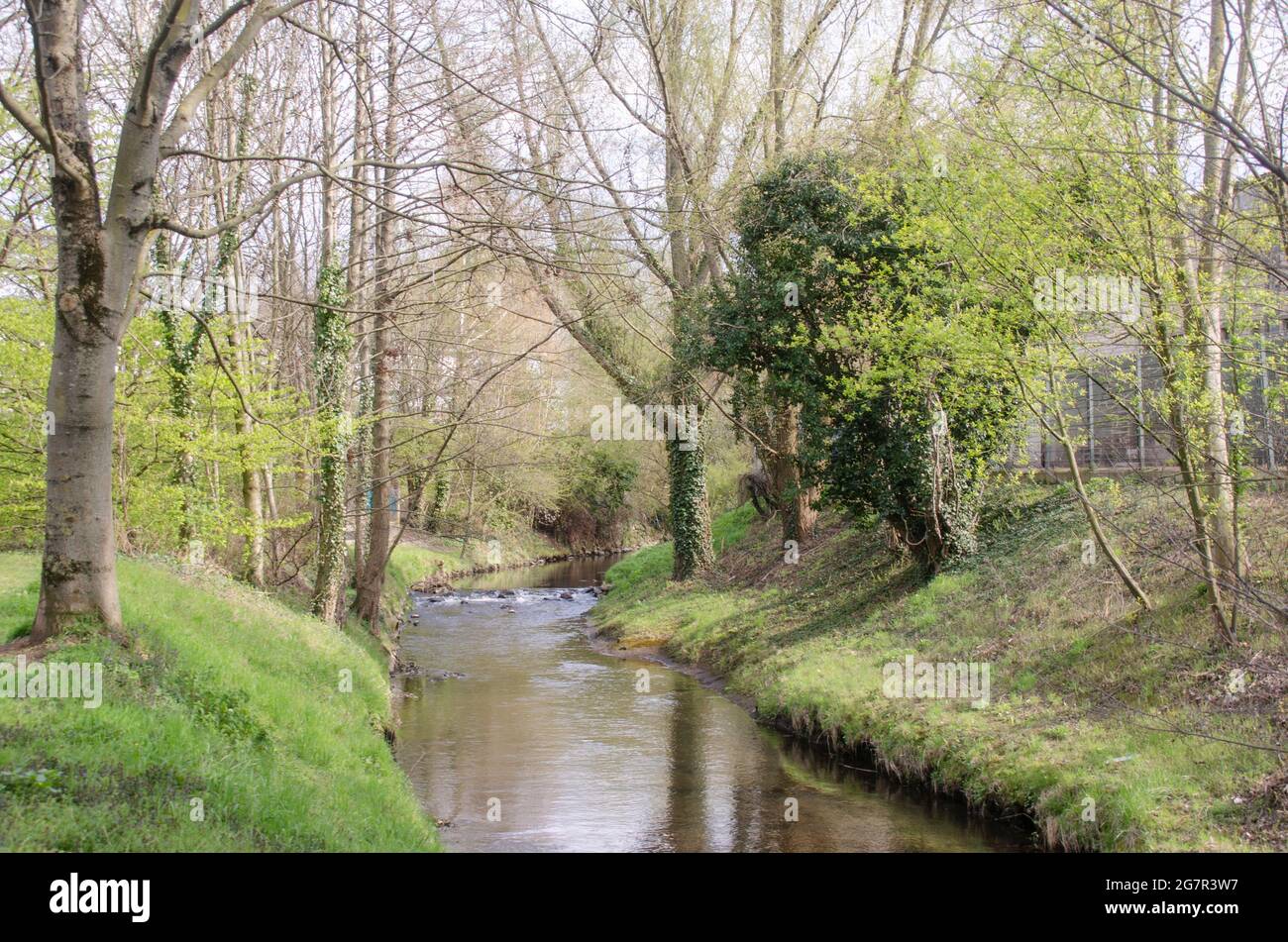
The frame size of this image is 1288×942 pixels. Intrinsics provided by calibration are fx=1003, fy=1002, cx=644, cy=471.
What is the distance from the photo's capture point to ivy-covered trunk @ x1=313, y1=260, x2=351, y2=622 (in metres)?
15.9

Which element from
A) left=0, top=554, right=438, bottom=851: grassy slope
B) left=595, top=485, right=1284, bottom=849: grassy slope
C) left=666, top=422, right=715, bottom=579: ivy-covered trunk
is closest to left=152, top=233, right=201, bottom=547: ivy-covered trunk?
left=0, top=554, right=438, bottom=851: grassy slope

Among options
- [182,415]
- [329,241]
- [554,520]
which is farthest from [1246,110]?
[554,520]

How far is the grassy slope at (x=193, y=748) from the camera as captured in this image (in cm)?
543

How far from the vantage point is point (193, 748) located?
6.82 meters

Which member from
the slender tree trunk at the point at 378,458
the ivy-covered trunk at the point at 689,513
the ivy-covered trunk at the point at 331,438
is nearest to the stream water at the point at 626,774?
the slender tree trunk at the point at 378,458

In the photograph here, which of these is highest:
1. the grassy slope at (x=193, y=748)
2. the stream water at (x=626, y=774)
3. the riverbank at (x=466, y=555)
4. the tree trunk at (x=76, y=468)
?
the tree trunk at (x=76, y=468)

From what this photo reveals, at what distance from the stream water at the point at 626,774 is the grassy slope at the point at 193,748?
1.23 m

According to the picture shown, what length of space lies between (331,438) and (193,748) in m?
9.22

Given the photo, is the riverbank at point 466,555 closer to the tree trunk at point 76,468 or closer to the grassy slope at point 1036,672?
the grassy slope at point 1036,672

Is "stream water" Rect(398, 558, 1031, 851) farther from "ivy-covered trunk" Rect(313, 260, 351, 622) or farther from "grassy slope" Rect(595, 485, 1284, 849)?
"ivy-covered trunk" Rect(313, 260, 351, 622)

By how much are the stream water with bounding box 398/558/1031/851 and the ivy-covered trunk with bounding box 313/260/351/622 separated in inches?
87.4

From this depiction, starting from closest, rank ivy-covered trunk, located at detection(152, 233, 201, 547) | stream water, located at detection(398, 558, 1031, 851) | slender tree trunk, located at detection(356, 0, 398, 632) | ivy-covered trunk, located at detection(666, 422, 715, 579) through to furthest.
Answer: stream water, located at detection(398, 558, 1031, 851) < ivy-covered trunk, located at detection(152, 233, 201, 547) < slender tree trunk, located at detection(356, 0, 398, 632) < ivy-covered trunk, located at detection(666, 422, 715, 579)

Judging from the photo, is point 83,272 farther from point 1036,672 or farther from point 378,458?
point 378,458

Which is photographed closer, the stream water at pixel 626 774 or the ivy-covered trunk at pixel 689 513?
the stream water at pixel 626 774
